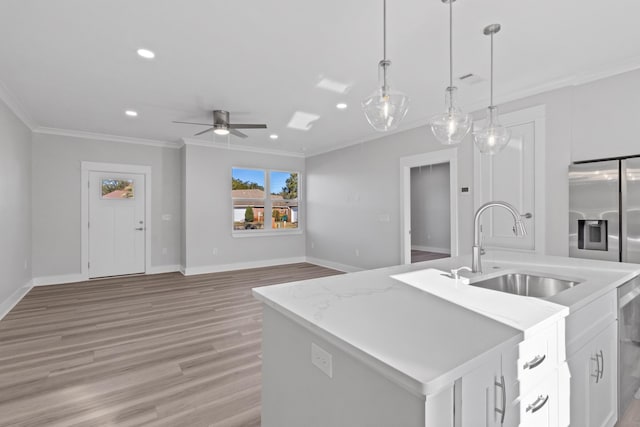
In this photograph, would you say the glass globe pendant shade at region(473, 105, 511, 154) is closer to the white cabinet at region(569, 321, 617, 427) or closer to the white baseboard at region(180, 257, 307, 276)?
the white cabinet at region(569, 321, 617, 427)

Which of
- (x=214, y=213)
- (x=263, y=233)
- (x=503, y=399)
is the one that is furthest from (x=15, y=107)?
(x=503, y=399)

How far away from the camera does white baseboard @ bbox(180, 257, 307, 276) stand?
19.7 feet

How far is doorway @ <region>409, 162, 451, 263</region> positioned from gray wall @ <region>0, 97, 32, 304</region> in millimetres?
8082

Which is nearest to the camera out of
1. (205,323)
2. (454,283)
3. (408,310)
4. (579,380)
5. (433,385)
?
(433,385)

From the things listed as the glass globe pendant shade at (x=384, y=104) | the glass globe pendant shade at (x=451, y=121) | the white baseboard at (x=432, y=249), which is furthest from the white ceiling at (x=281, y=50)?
the white baseboard at (x=432, y=249)

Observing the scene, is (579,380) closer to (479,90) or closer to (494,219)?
(494,219)

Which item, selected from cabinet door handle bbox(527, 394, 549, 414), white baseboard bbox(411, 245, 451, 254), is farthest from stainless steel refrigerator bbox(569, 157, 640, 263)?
white baseboard bbox(411, 245, 451, 254)

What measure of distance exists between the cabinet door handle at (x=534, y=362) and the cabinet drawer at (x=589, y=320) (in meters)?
0.25

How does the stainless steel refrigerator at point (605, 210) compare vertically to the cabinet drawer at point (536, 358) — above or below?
above

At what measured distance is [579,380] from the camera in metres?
1.38

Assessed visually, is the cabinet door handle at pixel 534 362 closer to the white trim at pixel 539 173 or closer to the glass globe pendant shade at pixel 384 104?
the glass globe pendant shade at pixel 384 104

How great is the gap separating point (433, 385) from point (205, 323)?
10.6ft

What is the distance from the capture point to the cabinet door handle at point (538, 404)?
3.52 feet

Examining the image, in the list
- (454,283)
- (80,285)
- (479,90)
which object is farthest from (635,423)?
(80,285)
